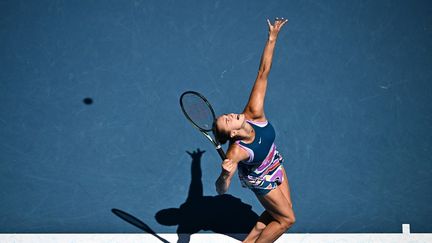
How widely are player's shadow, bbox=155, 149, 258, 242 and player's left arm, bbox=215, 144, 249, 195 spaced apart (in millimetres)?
1451

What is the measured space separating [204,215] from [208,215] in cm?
4

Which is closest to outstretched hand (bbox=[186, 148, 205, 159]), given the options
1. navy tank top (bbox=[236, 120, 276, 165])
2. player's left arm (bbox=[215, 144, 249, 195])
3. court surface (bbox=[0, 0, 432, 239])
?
court surface (bbox=[0, 0, 432, 239])

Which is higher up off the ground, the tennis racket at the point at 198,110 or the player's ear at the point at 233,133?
the tennis racket at the point at 198,110

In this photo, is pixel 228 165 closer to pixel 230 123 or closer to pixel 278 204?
pixel 230 123

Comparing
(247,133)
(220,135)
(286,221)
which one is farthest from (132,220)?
(247,133)

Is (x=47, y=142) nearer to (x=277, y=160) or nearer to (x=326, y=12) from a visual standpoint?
(x=277, y=160)

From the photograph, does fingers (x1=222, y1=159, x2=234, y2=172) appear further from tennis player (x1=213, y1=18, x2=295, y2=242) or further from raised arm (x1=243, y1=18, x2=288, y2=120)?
raised arm (x1=243, y1=18, x2=288, y2=120)

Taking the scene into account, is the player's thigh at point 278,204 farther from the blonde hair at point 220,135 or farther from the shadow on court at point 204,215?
the shadow on court at point 204,215

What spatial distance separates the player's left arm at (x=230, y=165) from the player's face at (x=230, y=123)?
5.4 inches

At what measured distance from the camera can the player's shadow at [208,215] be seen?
5285 mm

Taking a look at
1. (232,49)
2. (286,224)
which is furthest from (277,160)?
(232,49)

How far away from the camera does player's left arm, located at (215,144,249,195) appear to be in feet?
12.1

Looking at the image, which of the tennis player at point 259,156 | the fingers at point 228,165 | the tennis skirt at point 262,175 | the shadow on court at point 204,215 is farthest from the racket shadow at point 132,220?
the fingers at point 228,165

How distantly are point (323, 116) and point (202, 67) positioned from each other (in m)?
1.26
